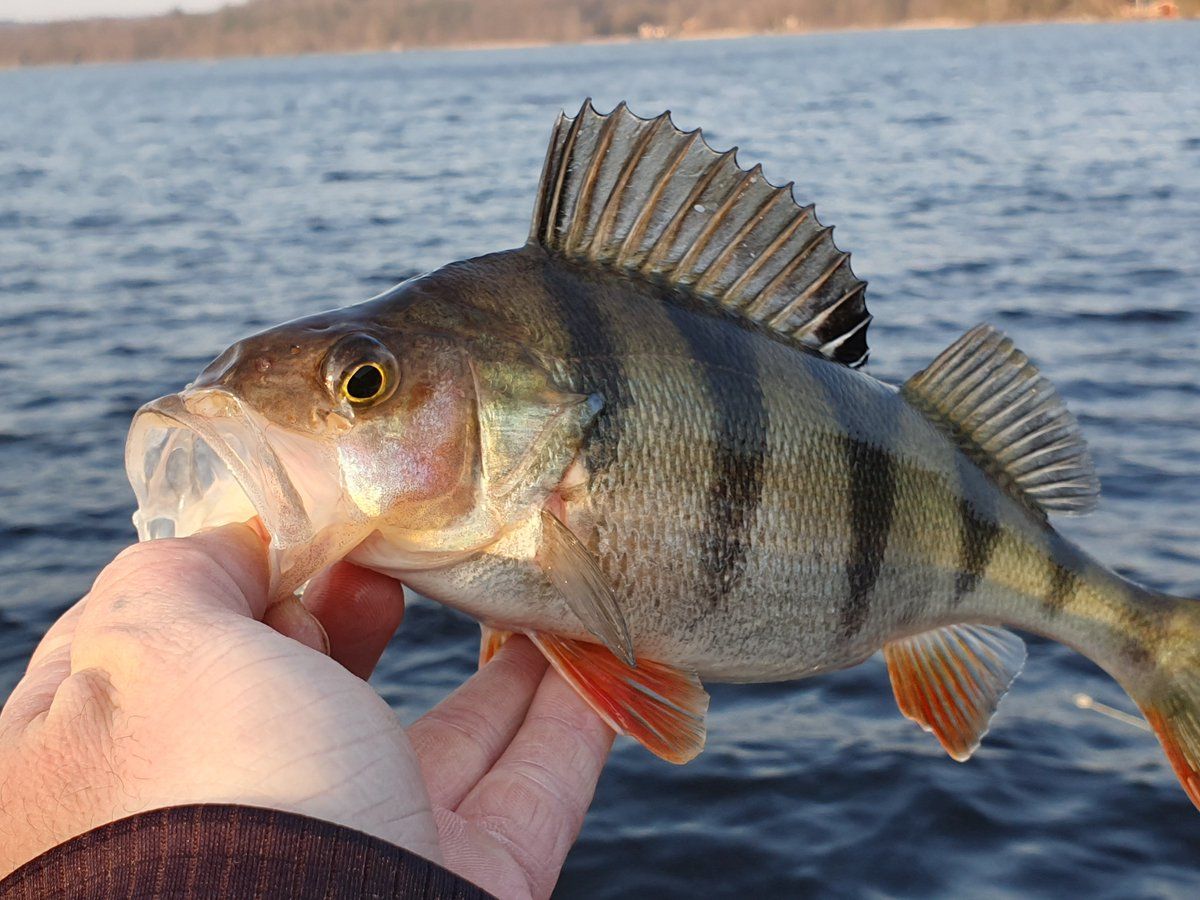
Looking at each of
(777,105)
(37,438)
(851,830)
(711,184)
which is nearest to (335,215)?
(37,438)

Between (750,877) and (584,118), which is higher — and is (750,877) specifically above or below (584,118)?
below

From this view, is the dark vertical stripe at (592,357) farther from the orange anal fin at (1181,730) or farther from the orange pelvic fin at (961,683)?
the orange anal fin at (1181,730)

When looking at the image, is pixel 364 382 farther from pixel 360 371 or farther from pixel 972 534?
pixel 972 534

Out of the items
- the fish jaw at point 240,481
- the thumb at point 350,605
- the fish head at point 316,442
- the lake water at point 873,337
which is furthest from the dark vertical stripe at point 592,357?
the lake water at point 873,337

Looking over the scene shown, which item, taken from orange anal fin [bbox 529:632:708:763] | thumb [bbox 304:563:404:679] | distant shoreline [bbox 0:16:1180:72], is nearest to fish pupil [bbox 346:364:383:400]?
thumb [bbox 304:563:404:679]

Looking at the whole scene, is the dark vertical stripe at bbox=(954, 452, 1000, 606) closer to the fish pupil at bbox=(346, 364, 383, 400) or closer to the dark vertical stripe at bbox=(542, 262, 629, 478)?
the dark vertical stripe at bbox=(542, 262, 629, 478)

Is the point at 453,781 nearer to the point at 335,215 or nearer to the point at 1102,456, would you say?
the point at 1102,456

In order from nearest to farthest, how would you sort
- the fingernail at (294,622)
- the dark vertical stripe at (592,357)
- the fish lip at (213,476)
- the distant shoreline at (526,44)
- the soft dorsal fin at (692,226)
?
the fish lip at (213,476) < the fingernail at (294,622) < the dark vertical stripe at (592,357) < the soft dorsal fin at (692,226) < the distant shoreline at (526,44)
